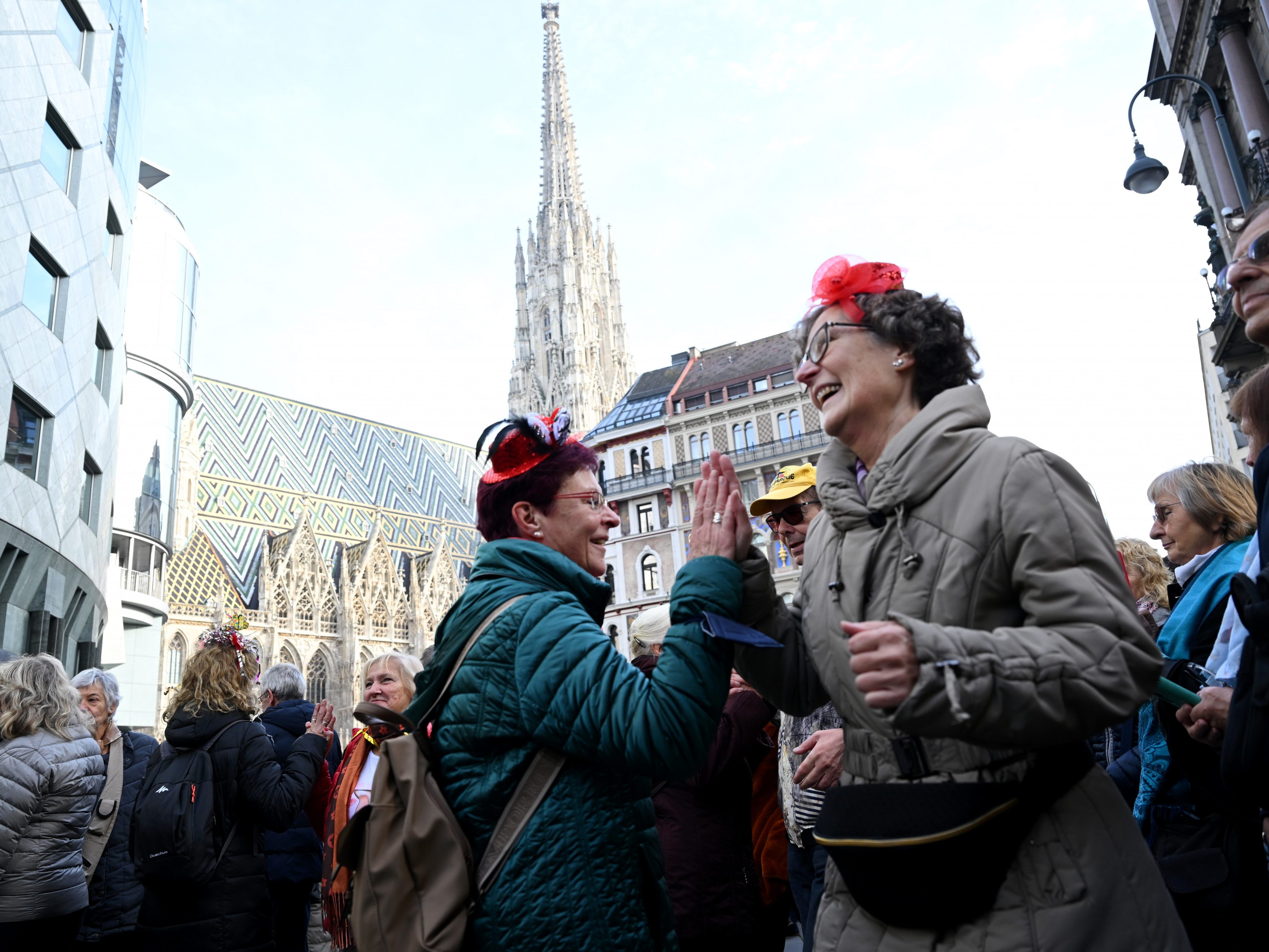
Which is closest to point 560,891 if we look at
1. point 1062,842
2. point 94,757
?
point 1062,842

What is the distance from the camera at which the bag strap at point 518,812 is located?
80.8 inches

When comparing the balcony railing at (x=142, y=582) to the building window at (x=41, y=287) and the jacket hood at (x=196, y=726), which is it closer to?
the building window at (x=41, y=287)

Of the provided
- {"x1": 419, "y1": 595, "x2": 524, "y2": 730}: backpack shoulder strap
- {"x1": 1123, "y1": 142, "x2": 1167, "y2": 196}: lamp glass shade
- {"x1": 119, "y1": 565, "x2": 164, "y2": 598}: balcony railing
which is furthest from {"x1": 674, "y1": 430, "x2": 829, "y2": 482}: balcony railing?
{"x1": 419, "y1": 595, "x2": 524, "y2": 730}: backpack shoulder strap

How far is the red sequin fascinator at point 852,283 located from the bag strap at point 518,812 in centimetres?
118

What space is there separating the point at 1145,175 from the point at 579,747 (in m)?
10.8

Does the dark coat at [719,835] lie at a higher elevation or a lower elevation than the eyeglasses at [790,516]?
lower

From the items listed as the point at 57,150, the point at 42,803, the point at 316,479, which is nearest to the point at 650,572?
the point at 57,150

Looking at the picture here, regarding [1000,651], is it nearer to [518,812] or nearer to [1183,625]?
[518,812]

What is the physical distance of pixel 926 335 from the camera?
1.96 m

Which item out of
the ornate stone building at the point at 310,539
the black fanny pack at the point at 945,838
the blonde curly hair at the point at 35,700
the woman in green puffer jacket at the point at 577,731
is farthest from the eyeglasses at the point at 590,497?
the ornate stone building at the point at 310,539

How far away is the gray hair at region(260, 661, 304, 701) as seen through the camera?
578cm

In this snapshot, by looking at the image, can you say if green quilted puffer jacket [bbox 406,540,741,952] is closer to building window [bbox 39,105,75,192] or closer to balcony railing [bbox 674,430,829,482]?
building window [bbox 39,105,75,192]

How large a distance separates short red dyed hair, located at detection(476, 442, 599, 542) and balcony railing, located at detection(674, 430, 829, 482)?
85.0 feet

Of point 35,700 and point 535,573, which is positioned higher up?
point 535,573
